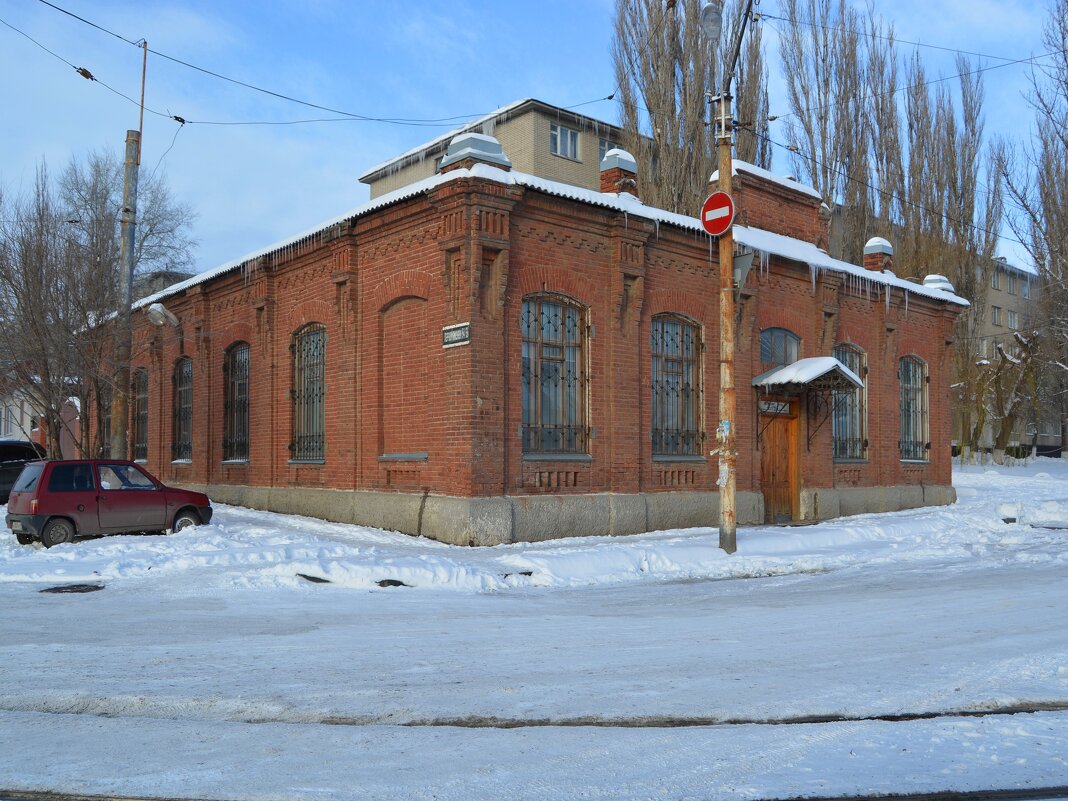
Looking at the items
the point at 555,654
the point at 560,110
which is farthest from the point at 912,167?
the point at 555,654

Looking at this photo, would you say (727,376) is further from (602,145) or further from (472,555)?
(602,145)

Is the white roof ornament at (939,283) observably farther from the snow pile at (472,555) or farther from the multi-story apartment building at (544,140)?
the multi-story apartment building at (544,140)

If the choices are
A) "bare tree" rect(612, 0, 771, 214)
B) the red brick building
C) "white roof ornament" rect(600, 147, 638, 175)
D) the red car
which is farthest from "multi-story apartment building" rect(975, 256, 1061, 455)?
the red car

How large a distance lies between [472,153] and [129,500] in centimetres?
741

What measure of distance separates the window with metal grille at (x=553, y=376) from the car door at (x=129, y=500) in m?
5.81

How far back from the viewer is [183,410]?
23.3 metres

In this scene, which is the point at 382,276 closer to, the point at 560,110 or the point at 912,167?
the point at 560,110

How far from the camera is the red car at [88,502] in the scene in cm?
1320

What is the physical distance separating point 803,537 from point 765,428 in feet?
14.0

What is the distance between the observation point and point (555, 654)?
6.93 metres

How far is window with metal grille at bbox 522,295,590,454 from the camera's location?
14.8 m

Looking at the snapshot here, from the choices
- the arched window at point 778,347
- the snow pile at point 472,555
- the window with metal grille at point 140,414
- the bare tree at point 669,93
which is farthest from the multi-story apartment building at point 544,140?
the snow pile at point 472,555

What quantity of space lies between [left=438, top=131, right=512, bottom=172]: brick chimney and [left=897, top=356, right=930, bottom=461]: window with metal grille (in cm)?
1294

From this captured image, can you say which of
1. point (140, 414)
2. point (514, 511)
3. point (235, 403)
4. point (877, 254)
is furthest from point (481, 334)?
point (140, 414)
